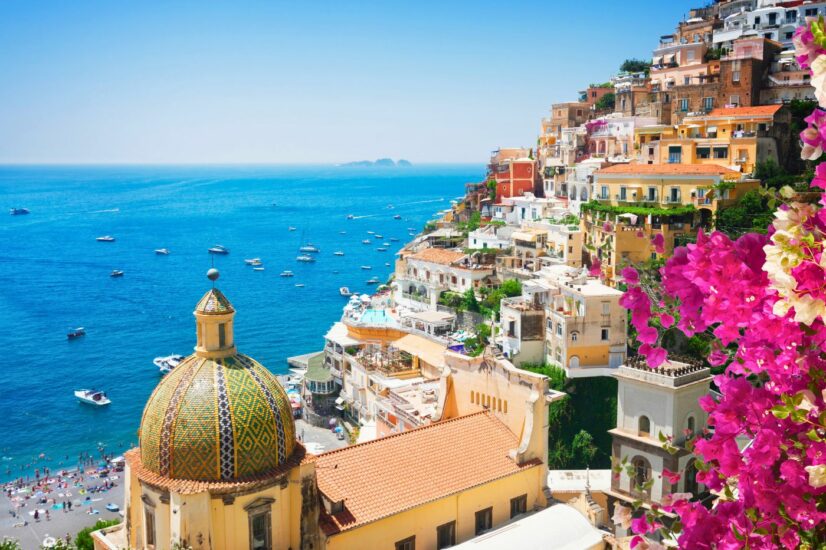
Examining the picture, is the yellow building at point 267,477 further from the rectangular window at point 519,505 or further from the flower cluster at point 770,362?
the flower cluster at point 770,362

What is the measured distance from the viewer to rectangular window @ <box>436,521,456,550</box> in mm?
16328

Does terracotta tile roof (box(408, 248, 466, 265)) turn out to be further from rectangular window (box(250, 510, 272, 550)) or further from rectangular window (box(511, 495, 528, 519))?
rectangular window (box(250, 510, 272, 550))

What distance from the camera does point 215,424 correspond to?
45.4 feet

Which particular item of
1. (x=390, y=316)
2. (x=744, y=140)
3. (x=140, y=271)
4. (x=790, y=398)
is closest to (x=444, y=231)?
(x=390, y=316)

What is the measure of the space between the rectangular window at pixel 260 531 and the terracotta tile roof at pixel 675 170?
35.4 metres

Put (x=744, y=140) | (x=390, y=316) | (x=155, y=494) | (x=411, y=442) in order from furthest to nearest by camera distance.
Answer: (x=390, y=316), (x=744, y=140), (x=411, y=442), (x=155, y=494)

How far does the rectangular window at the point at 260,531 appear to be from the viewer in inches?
553

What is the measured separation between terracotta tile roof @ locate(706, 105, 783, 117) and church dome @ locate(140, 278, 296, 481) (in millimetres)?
41428

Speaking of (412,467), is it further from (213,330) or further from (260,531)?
(213,330)

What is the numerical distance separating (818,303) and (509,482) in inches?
595

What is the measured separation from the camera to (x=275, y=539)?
566 inches

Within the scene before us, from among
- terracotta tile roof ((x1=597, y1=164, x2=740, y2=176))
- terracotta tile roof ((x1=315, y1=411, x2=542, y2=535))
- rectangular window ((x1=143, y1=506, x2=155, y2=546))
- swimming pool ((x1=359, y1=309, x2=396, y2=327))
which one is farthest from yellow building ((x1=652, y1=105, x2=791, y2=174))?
rectangular window ((x1=143, y1=506, x2=155, y2=546))

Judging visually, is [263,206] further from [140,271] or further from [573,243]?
[573,243]

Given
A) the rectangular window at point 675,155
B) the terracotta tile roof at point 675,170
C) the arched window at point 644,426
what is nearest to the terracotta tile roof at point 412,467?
the arched window at point 644,426
